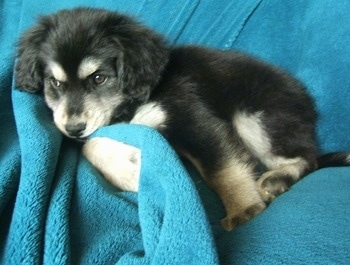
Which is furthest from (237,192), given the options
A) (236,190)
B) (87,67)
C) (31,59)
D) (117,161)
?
(31,59)

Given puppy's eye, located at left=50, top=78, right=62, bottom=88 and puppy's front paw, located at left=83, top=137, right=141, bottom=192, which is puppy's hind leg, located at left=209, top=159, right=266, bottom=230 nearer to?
puppy's front paw, located at left=83, top=137, right=141, bottom=192

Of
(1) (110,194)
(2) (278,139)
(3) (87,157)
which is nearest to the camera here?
(1) (110,194)

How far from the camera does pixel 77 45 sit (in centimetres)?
142

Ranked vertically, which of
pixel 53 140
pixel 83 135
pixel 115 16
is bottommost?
pixel 83 135

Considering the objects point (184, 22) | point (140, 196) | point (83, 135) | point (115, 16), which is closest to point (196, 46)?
point (184, 22)

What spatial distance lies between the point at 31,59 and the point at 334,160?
1042mm

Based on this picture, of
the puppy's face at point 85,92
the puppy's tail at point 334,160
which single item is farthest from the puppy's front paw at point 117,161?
the puppy's tail at point 334,160

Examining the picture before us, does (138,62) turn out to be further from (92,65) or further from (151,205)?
(151,205)

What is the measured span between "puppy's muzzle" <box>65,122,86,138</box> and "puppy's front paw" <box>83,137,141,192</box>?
0.08m

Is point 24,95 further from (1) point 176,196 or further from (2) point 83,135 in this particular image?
(1) point 176,196

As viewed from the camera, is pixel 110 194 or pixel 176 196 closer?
pixel 176 196

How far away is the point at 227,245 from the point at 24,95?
0.77 m

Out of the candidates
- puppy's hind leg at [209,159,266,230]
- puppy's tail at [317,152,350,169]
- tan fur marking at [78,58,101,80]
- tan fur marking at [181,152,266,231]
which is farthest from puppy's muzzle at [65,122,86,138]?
puppy's tail at [317,152,350,169]

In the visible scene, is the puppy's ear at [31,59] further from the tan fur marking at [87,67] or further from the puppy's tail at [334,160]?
the puppy's tail at [334,160]
